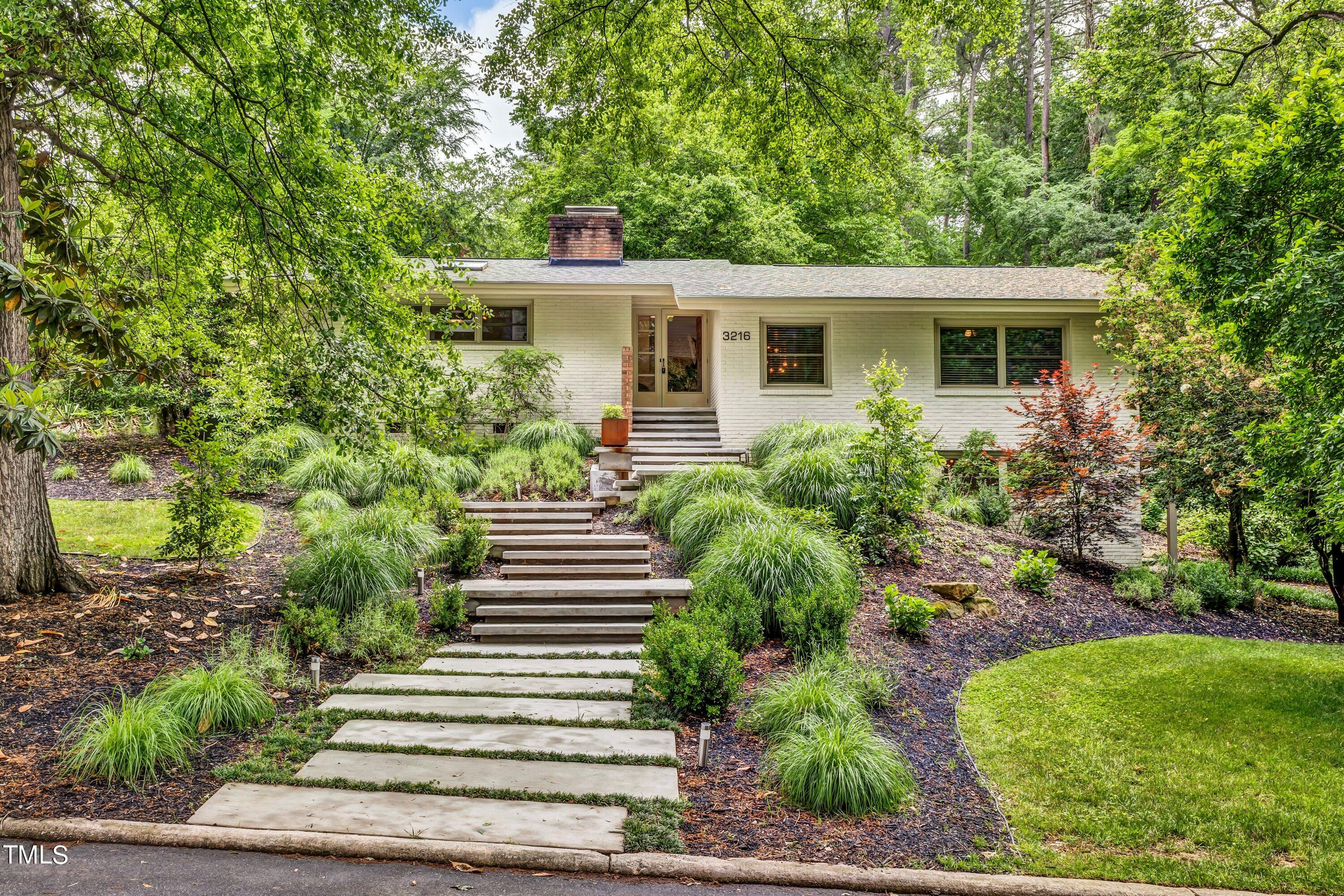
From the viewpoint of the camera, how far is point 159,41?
6.09 m

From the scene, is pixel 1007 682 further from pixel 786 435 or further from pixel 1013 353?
pixel 1013 353

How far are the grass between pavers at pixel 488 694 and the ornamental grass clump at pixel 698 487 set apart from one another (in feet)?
12.7

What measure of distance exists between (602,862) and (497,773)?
1.09 metres

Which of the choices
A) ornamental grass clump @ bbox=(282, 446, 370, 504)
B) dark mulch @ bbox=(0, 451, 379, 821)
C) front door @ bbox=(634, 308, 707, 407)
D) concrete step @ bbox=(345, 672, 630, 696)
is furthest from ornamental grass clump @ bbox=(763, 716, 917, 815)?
front door @ bbox=(634, 308, 707, 407)

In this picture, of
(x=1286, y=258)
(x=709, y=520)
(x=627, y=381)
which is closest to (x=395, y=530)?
(x=709, y=520)

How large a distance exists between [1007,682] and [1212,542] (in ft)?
32.7

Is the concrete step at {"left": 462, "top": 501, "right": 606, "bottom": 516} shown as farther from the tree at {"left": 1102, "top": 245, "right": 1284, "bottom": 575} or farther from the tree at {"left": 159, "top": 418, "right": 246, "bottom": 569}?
the tree at {"left": 1102, "top": 245, "right": 1284, "bottom": 575}

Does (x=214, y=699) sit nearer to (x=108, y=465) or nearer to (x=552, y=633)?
(x=552, y=633)

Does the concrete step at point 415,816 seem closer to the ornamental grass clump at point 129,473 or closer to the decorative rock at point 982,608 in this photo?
the decorative rock at point 982,608

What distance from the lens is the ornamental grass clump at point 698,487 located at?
963 centimetres

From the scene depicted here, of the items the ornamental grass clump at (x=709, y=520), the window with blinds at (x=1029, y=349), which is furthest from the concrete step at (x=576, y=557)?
the window with blinds at (x=1029, y=349)


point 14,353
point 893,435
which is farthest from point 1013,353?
point 14,353

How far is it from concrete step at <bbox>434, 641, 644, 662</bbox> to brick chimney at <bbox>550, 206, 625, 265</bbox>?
1125cm

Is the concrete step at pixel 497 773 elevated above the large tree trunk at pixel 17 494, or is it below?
below
